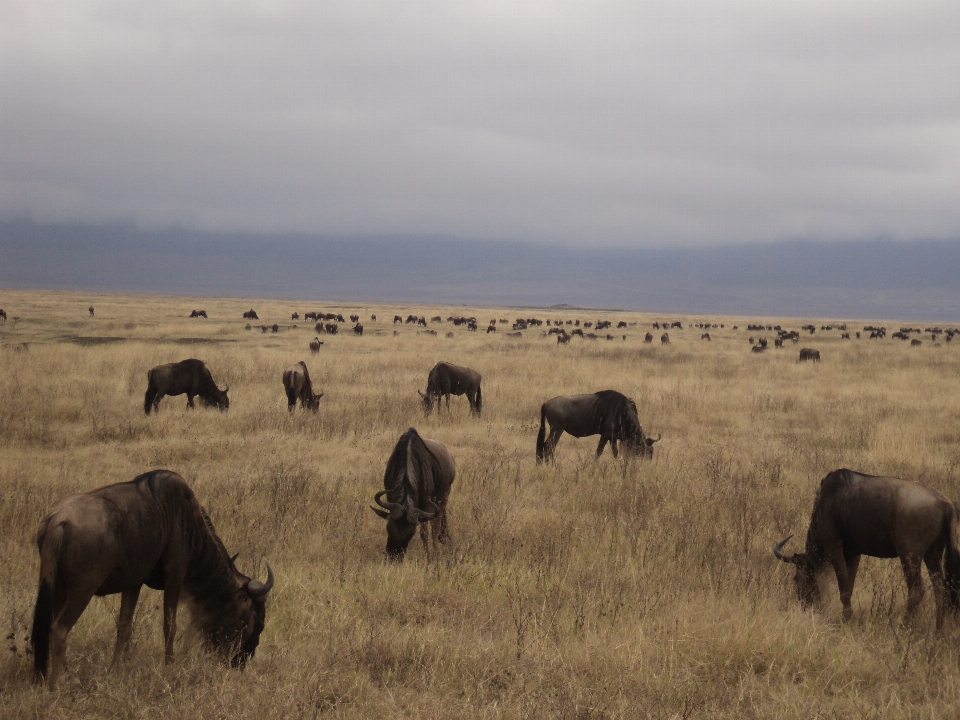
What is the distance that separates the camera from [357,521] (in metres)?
8.31

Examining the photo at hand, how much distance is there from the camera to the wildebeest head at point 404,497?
707 cm

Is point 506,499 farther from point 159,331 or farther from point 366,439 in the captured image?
point 159,331

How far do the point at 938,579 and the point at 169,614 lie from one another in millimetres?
5251

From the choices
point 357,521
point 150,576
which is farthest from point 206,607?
point 357,521

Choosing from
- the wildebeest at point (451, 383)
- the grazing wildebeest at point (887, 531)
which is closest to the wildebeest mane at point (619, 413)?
the wildebeest at point (451, 383)

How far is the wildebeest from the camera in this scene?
16.7 metres

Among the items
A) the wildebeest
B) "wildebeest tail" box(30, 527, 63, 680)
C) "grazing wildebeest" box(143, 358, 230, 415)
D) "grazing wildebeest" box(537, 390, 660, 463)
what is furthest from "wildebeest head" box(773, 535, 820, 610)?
"grazing wildebeest" box(143, 358, 230, 415)

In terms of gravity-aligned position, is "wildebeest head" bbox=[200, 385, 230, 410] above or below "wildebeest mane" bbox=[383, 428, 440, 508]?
below

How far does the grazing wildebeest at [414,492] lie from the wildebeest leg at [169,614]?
7.44 feet

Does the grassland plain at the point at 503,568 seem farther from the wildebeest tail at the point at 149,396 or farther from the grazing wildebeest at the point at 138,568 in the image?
the wildebeest tail at the point at 149,396

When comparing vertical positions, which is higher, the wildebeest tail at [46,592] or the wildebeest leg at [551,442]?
the wildebeest tail at [46,592]

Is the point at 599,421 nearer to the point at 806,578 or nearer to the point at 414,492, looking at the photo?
the point at 414,492

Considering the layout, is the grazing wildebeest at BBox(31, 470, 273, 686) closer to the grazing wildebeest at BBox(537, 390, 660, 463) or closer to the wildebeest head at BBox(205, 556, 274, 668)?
the wildebeest head at BBox(205, 556, 274, 668)

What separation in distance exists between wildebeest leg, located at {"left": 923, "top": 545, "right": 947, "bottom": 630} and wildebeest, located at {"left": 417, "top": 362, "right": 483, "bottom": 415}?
11416mm
